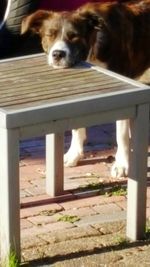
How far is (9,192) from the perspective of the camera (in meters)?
3.95

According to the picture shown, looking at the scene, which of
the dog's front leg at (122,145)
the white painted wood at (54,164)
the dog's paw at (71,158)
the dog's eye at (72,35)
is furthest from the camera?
the dog's paw at (71,158)

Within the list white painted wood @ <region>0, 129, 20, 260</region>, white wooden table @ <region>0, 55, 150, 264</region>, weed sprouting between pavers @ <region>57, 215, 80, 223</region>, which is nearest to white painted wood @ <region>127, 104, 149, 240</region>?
white wooden table @ <region>0, 55, 150, 264</region>

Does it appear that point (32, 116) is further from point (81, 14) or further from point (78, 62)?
point (81, 14)

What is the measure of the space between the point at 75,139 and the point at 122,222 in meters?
1.39

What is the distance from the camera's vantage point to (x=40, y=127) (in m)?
3.98

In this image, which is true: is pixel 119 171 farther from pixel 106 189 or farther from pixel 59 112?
pixel 59 112

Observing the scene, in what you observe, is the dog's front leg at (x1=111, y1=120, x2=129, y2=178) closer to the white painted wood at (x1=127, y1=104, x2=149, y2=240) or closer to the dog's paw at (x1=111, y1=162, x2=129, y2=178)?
the dog's paw at (x1=111, y1=162, x2=129, y2=178)

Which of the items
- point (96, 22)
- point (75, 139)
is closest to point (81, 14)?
point (96, 22)

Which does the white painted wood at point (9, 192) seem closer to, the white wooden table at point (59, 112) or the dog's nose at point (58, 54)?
the white wooden table at point (59, 112)

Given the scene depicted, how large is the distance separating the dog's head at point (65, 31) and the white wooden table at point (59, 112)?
585 millimetres

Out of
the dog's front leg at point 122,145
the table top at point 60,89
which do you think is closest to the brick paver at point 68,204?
the dog's front leg at point 122,145

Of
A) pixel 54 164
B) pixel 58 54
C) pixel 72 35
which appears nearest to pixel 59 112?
pixel 54 164

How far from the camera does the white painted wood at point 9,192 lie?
12.8ft

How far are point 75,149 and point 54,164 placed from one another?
88 centimetres
